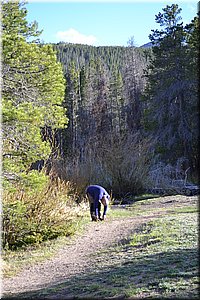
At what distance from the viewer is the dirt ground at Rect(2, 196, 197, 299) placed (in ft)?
21.8

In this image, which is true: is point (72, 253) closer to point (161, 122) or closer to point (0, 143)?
point (0, 143)

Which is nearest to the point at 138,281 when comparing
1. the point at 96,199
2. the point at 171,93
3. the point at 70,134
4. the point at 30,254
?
the point at 30,254

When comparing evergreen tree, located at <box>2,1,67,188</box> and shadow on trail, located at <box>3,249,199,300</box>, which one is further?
evergreen tree, located at <box>2,1,67,188</box>

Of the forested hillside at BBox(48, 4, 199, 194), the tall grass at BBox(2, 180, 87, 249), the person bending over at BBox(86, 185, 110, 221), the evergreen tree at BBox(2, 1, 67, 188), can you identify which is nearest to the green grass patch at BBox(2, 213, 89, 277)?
the tall grass at BBox(2, 180, 87, 249)

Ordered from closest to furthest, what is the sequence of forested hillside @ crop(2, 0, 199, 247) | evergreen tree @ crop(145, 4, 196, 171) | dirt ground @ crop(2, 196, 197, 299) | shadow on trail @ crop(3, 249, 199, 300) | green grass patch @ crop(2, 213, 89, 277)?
shadow on trail @ crop(3, 249, 199, 300), dirt ground @ crop(2, 196, 197, 299), green grass patch @ crop(2, 213, 89, 277), forested hillside @ crop(2, 0, 199, 247), evergreen tree @ crop(145, 4, 196, 171)

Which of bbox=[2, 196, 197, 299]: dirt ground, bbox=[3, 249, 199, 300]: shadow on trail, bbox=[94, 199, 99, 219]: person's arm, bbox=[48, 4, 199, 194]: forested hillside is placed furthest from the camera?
bbox=[48, 4, 199, 194]: forested hillside

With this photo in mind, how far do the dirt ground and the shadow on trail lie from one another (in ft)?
1.41

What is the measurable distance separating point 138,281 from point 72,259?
3276 mm

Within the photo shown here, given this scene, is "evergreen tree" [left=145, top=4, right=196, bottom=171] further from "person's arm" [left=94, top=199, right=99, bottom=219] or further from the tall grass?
the tall grass

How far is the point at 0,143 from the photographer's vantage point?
7.78 m

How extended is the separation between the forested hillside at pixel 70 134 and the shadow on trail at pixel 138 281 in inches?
103

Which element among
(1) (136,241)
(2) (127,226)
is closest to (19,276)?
(1) (136,241)

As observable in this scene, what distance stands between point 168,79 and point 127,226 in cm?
1813

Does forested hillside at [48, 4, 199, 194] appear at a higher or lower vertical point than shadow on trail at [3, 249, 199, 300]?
higher
